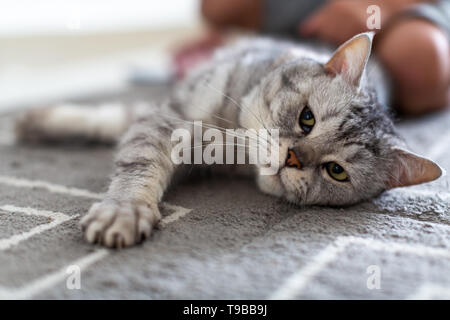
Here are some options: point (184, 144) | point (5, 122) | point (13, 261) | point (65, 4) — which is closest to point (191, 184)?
point (184, 144)

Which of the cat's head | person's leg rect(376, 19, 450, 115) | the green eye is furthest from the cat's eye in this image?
person's leg rect(376, 19, 450, 115)

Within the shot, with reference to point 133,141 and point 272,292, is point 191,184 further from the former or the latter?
point 272,292

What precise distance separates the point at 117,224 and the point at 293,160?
0.46m

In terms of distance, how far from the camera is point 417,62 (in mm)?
2014

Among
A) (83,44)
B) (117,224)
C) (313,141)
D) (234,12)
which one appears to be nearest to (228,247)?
(117,224)

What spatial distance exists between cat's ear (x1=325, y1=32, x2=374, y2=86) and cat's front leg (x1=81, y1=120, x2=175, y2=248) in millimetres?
498

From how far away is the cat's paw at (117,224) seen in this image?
37.6 inches

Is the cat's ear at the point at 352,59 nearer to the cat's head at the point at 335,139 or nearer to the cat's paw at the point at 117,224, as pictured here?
the cat's head at the point at 335,139

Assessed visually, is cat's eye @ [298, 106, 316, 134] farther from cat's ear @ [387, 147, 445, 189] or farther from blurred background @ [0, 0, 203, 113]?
blurred background @ [0, 0, 203, 113]

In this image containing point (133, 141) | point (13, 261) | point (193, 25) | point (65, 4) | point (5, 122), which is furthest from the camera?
point (193, 25)

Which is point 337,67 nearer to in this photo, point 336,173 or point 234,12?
point 336,173

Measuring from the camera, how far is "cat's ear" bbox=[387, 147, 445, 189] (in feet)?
3.93
